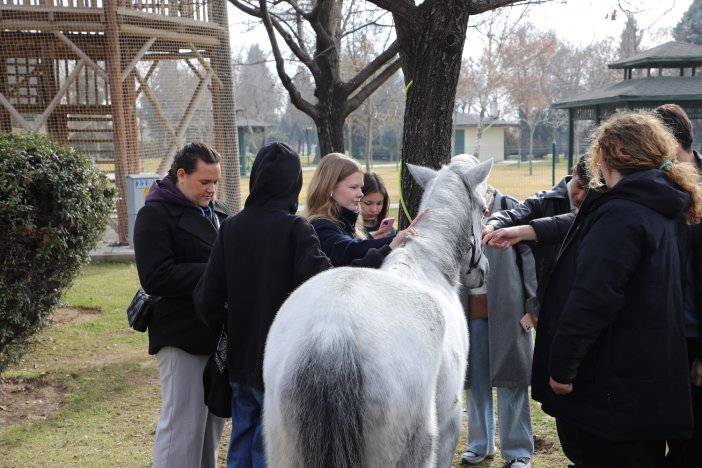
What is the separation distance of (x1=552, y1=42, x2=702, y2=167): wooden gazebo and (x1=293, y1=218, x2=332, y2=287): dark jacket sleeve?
656 inches

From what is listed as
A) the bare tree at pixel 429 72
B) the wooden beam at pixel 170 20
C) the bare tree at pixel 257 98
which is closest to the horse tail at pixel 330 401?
the bare tree at pixel 429 72

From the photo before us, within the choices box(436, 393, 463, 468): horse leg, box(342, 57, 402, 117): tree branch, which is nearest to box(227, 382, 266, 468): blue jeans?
box(436, 393, 463, 468): horse leg

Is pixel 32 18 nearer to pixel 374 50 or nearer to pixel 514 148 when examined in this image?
pixel 374 50

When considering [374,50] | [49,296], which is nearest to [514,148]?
[374,50]

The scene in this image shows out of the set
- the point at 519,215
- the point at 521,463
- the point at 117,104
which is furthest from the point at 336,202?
the point at 117,104

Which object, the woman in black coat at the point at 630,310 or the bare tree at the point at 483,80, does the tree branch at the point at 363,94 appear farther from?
the bare tree at the point at 483,80

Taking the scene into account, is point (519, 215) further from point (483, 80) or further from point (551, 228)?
point (483, 80)

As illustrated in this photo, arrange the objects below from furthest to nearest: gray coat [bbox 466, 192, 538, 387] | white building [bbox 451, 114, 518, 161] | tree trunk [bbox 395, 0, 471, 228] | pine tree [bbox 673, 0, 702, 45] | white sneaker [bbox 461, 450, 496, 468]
A: white building [bbox 451, 114, 518, 161] → pine tree [bbox 673, 0, 702, 45] → tree trunk [bbox 395, 0, 471, 228] → white sneaker [bbox 461, 450, 496, 468] → gray coat [bbox 466, 192, 538, 387]

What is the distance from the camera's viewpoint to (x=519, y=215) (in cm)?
447

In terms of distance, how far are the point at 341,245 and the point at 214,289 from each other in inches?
29.6

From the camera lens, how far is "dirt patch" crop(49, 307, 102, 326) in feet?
29.8

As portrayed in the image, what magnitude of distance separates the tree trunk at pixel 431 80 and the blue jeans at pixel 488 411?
1401mm

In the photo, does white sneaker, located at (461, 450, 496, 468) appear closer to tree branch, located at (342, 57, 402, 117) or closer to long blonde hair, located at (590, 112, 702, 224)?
long blonde hair, located at (590, 112, 702, 224)

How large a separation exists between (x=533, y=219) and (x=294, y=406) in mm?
2591
